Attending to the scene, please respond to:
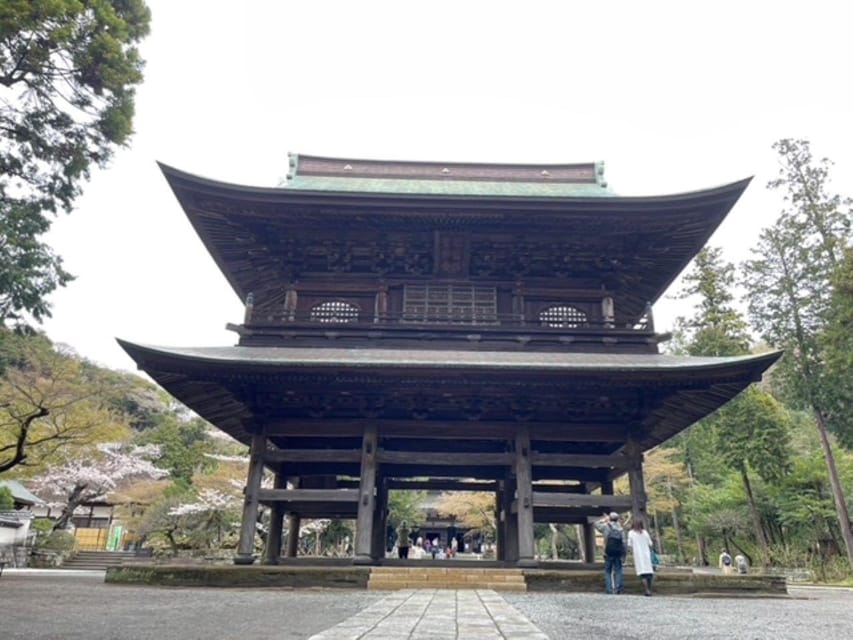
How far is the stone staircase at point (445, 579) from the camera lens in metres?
9.97

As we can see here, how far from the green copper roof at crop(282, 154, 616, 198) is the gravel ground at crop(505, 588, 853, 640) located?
1159cm

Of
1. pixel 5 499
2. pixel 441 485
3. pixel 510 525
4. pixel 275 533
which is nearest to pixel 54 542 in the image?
pixel 5 499

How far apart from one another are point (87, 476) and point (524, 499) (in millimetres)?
Result: 34198

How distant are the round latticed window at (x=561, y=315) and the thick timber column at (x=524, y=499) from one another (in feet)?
9.72

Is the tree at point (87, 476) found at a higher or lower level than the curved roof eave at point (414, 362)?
higher

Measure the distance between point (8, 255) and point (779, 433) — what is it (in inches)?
1262

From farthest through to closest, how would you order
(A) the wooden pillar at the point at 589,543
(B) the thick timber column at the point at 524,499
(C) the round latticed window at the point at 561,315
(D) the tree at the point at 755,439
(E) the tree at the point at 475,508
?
1. (E) the tree at the point at 475,508
2. (D) the tree at the point at 755,439
3. (A) the wooden pillar at the point at 589,543
4. (C) the round latticed window at the point at 561,315
5. (B) the thick timber column at the point at 524,499

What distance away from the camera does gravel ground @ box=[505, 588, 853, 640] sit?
Result: 516 cm

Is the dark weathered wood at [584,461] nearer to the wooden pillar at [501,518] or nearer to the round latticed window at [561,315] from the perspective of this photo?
the wooden pillar at [501,518]

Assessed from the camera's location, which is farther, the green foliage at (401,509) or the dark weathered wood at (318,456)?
the green foliage at (401,509)

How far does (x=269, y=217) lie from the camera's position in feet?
43.3

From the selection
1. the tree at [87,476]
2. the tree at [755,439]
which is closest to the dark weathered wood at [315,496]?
the tree at [755,439]

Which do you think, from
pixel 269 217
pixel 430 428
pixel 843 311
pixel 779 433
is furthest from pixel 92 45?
pixel 779 433

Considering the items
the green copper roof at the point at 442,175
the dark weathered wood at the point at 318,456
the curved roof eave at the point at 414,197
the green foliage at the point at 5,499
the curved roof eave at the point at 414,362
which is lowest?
the dark weathered wood at the point at 318,456
